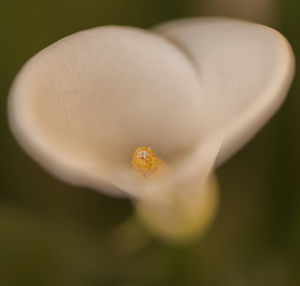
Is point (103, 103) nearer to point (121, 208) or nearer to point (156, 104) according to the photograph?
point (156, 104)

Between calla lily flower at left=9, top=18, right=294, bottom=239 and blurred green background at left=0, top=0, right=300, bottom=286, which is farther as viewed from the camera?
blurred green background at left=0, top=0, right=300, bottom=286

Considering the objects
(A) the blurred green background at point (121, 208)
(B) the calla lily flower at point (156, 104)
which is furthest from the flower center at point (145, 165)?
(A) the blurred green background at point (121, 208)

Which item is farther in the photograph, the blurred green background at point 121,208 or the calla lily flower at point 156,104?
the blurred green background at point 121,208

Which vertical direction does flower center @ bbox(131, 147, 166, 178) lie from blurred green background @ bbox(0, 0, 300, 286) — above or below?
above

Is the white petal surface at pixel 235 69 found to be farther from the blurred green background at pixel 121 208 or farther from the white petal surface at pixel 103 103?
the blurred green background at pixel 121 208

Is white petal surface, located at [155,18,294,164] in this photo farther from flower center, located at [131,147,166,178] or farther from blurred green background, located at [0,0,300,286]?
blurred green background, located at [0,0,300,286]

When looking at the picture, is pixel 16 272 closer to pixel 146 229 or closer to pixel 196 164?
pixel 146 229

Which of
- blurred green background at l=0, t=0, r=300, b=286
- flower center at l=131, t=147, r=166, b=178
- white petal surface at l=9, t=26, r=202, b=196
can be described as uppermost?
white petal surface at l=9, t=26, r=202, b=196

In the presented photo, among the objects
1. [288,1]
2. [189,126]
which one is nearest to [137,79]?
[189,126]

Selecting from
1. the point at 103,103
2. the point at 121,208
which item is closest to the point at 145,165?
the point at 103,103

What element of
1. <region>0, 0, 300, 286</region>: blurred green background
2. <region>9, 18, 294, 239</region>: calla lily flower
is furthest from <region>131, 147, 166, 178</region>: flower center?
<region>0, 0, 300, 286</region>: blurred green background
